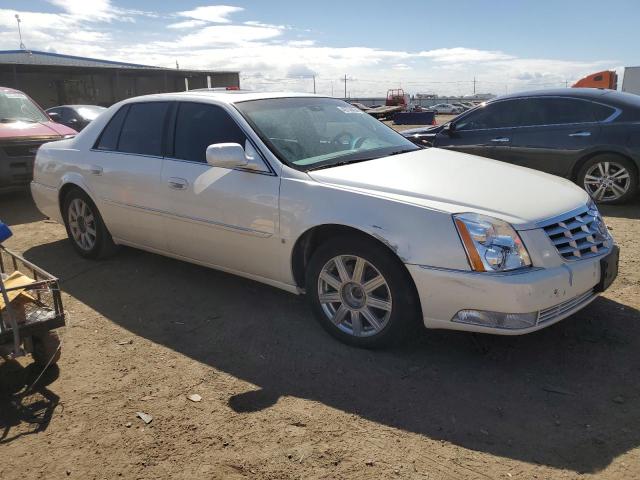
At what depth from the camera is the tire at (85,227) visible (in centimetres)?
523

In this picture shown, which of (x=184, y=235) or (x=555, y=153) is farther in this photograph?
(x=555, y=153)

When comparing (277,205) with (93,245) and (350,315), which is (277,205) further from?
(93,245)

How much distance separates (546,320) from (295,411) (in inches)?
58.2

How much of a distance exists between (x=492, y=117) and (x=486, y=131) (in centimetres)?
23

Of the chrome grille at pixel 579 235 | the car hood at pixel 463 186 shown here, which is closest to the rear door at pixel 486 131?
the car hood at pixel 463 186

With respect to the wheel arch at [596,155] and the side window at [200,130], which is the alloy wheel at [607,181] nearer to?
the wheel arch at [596,155]

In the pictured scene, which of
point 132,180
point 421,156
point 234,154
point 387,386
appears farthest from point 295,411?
point 132,180

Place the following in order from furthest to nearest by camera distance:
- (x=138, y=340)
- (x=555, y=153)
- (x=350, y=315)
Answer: (x=555, y=153) → (x=138, y=340) → (x=350, y=315)

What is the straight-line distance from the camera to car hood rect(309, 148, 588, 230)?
10.2 ft

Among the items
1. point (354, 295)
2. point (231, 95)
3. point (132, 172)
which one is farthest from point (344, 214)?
point (132, 172)

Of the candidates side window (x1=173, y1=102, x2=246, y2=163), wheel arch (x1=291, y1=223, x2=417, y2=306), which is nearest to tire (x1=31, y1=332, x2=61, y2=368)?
wheel arch (x1=291, y1=223, x2=417, y2=306)

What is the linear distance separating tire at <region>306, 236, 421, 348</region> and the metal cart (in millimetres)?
1566

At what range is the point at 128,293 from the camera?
A: 15.3ft

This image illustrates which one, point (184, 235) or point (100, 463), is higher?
point (184, 235)
